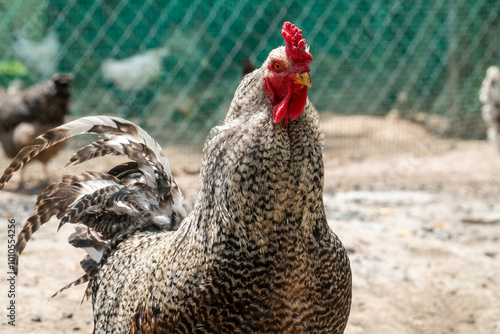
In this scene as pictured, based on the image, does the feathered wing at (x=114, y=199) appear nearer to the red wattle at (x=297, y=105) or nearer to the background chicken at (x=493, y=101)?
the red wattle at (x=297, y=105)

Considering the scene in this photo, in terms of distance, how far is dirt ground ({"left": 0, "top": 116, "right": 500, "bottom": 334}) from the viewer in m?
3.53

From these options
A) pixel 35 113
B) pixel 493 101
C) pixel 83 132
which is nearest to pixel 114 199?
pixel 83 132

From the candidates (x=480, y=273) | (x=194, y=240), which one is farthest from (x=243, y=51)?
(x=194, y=240)

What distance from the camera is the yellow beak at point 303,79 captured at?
6.25 feet

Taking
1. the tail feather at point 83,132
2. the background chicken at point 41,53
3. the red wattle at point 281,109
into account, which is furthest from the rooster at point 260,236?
the background chicken at point 41,53

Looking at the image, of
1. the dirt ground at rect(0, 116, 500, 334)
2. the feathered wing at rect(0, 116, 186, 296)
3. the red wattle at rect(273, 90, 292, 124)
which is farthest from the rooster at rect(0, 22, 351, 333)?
the dirt ground at rect(0, 116, 500, 334)

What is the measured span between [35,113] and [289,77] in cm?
517

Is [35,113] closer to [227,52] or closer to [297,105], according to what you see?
[227,52]

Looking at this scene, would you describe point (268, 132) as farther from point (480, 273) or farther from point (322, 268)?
point (480, 273)

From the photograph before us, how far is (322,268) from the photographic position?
1998mm

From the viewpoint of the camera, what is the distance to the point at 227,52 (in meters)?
7.20

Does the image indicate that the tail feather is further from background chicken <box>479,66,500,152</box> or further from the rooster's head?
background chicken <box>479,66,500,152</box>

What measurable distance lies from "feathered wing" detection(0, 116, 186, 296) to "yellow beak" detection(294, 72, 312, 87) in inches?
41.9

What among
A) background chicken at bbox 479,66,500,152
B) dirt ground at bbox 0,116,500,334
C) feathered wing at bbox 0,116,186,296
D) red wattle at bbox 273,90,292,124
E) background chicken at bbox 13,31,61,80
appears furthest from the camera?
background chicken at bbox 479,66,500,152
